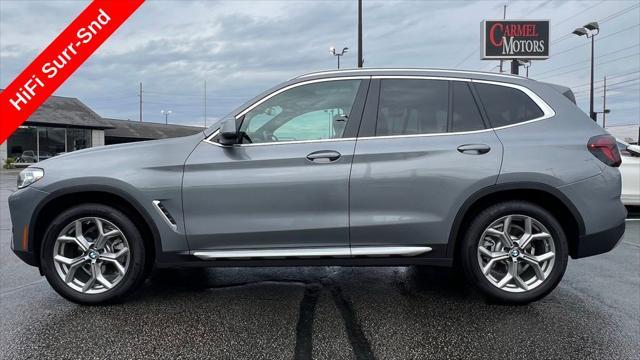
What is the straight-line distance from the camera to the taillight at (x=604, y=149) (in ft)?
12.2

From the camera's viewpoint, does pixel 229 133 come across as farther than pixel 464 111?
No

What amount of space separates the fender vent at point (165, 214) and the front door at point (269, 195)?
4.2 inches

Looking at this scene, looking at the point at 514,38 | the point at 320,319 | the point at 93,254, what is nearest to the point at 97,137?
the point at 514,38

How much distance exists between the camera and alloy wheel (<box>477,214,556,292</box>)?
3.73 m

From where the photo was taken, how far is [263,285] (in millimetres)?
4379

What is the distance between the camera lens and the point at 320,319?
3.50 meters

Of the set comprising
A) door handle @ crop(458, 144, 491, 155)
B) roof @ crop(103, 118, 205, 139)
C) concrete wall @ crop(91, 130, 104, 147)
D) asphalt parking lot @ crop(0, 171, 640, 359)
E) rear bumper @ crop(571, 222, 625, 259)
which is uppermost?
roof @ crop(103, 118, 205, 139)

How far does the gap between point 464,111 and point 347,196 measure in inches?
46.3

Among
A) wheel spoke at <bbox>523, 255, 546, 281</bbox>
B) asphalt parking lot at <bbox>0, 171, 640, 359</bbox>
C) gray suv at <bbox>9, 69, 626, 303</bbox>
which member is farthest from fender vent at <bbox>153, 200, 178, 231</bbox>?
wheel spoke at <bbox>523, 255, 546, 281</bbox>

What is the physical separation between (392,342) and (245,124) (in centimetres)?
196

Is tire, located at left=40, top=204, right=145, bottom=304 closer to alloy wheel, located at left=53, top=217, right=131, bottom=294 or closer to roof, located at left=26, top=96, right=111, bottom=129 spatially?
alloy wheel, located at left=53, top=217, right=131, bottom=294

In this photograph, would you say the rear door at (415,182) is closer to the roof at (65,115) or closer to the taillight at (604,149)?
the taillight at (604,149)

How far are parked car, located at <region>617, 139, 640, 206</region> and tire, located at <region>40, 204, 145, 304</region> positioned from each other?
809 centimetres

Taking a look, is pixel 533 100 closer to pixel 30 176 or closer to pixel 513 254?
pixel 513 254
